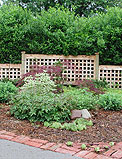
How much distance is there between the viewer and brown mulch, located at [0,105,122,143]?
351 cm

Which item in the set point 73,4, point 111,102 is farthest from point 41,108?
point 73,4

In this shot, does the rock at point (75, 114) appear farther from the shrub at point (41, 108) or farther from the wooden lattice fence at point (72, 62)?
the wooden lattice fence at point (72, 62)

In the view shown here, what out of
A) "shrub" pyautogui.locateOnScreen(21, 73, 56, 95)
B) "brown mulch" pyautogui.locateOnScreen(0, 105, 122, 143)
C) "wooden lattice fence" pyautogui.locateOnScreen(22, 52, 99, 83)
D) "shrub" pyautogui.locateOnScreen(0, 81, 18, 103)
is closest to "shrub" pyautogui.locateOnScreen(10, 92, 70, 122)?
"brown mulch" pyautogui.locateOnScreen(0, 105, 122, 143)

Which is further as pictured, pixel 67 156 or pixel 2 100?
pixel 2 100

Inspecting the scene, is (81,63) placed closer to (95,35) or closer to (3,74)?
(95,35)

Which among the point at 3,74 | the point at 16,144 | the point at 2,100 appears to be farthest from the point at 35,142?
the point at 3,74

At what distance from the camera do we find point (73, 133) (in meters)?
3.75

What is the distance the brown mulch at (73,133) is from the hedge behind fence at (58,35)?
4342 millimetres

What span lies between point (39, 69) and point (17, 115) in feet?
8.99

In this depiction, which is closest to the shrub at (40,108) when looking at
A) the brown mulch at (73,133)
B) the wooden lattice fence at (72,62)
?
the brown mulch at (73,133)

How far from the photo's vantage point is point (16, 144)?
3.23 m

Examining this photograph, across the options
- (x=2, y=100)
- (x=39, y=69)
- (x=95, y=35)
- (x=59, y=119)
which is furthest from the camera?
(x=95, y=35)

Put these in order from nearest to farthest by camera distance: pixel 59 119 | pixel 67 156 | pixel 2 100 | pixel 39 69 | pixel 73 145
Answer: pixel 67 156 → pixel 73 145 → pixel 59 119 → pixel 2 100 → pixel 39 69

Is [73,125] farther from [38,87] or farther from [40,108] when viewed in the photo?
[38,87]
